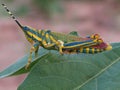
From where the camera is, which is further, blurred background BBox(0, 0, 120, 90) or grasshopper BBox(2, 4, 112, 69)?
blurred background BBox(0, 0, 120, 90)

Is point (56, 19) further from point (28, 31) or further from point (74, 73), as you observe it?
point (74, 73)

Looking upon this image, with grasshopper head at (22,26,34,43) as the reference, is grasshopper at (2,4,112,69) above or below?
below

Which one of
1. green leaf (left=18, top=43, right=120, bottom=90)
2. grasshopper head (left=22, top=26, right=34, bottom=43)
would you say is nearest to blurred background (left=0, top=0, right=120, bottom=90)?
grasshopper head (left=22, top=26, right=34, bottom=43)

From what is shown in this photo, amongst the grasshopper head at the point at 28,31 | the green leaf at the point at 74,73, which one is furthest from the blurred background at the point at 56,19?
the green leaf at the point at 74,73

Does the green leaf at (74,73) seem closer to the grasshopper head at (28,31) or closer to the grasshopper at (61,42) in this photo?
the grasshopper at (61,42)

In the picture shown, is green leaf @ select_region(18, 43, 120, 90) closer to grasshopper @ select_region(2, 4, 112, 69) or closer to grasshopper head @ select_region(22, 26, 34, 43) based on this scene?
grasshopper @ select_region(2, 4, 112, 69)

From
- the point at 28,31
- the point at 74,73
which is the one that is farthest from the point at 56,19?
the point at 74,73
